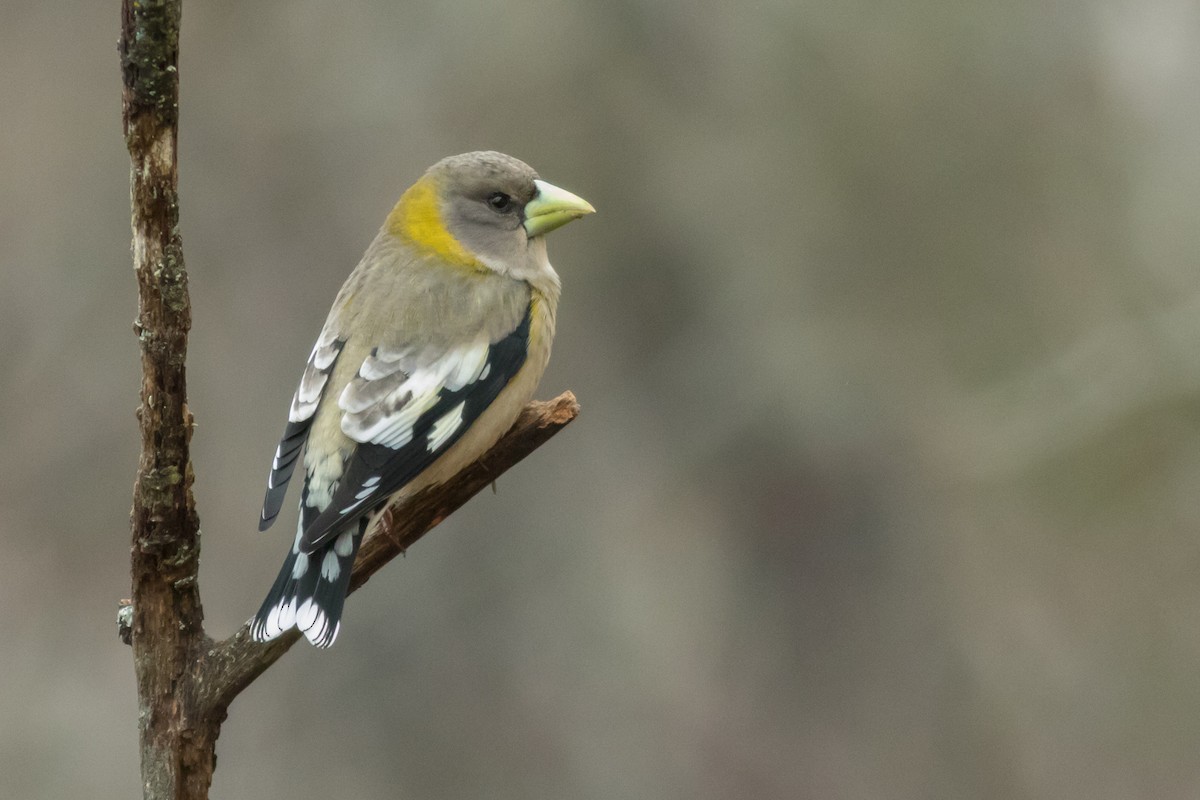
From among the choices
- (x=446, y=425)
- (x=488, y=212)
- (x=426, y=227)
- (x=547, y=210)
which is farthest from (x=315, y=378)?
(x=547, y=210)

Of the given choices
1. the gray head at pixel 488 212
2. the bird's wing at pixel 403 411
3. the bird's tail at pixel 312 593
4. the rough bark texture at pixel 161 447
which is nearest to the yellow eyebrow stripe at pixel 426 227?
the gray head at pixel 488 212

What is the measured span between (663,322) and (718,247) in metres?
0.51

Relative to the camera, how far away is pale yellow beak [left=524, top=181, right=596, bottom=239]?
4211mm

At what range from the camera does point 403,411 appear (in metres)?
3.69

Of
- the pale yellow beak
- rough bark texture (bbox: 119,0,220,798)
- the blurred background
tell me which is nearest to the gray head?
the pale yellow beak

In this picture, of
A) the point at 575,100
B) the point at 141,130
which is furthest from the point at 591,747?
the point at 141,130

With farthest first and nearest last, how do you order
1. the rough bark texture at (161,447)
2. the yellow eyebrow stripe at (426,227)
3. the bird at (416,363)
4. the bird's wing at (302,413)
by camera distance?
the yellow eyebrow stripe at (426,227), the bird's wing at (302,413), the bird at (416,363), the rough bark texture at (161,447)

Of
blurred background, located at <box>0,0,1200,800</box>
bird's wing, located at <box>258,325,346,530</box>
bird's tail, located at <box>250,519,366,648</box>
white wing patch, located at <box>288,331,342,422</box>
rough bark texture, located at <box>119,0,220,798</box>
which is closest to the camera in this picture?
rough bark texture, located at <box>119,0,220,798</box>

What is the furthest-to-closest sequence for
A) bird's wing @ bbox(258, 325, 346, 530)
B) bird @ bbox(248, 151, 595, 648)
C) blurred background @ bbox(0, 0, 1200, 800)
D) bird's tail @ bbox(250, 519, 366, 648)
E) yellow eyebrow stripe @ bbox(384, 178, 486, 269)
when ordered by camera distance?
1. blurred background @ bbox(0, 0, 1200, 800)
2. yellow eyebrow stripe @ bbox(384, 178, 486, 269)
3. bird's wing @ bbox(258, 325, 346, 530)
4. bird @ bbox(248, 151, 595, 648)
5. bird's tail @ bbox(250, 519, 366, 648)

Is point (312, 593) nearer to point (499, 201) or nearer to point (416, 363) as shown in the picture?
point (416, 363)

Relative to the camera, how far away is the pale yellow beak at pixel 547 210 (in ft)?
13.8

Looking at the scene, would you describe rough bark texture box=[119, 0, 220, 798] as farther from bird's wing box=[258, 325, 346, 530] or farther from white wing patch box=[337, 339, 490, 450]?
white wing patch box=[337, 339, 490, 450]

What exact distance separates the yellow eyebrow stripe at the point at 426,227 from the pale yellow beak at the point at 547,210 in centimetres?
22

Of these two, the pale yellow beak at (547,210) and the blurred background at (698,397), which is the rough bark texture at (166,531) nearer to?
the pale yellow beak at (547,210)
